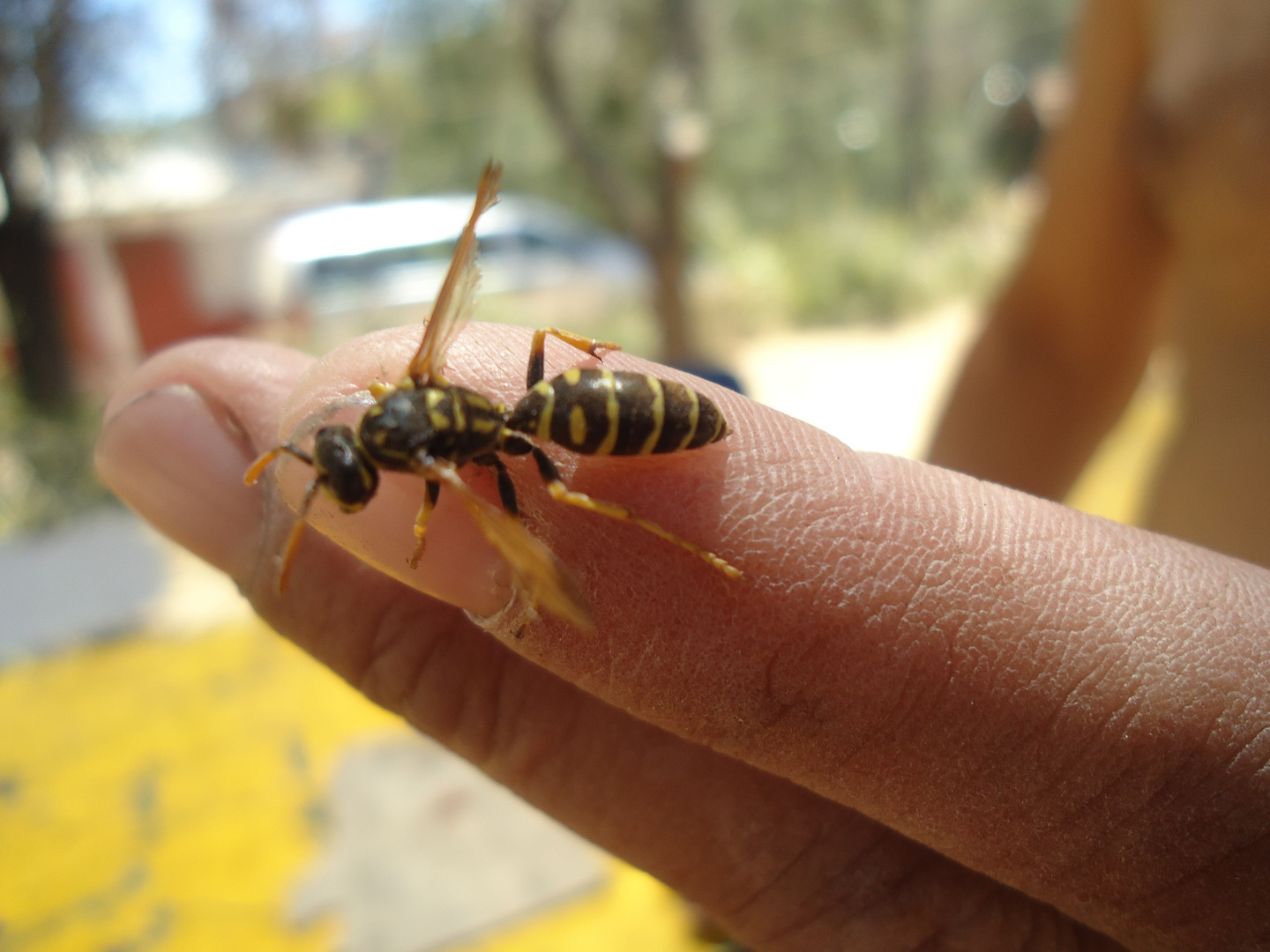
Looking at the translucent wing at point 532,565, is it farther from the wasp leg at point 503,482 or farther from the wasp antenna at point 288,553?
the wasp antenna at point 288,553

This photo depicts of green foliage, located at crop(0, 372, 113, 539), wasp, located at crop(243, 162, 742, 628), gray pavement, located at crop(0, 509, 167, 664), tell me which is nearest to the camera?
wasp, located at crop(243, 162, 742, 628)

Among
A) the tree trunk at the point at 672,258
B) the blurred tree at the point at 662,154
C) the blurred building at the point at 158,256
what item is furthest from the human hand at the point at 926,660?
the blurred building at the point at 158,256

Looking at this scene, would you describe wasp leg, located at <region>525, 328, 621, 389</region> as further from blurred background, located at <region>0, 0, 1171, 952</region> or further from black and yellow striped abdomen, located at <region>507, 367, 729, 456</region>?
blurred background, located at <region>0, 0, 1171, 952</region>

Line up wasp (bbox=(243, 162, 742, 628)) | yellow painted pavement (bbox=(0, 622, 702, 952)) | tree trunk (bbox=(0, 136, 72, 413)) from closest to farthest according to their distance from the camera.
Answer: wasp (bbox=(243, 162, 742, 628)), yellow painted pavement (bbox=(0, 622, 702, 952)), tree trunk (bbox=(0, 136, 72, 413))

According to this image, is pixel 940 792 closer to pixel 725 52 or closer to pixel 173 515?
pixel 173 515

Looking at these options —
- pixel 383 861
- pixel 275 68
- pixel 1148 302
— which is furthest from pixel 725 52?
pixel 383 861

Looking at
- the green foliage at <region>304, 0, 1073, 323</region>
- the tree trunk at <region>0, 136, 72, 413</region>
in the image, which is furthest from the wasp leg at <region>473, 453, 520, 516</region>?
the green foliage at <region>304, 0, 1073, 323</region>
